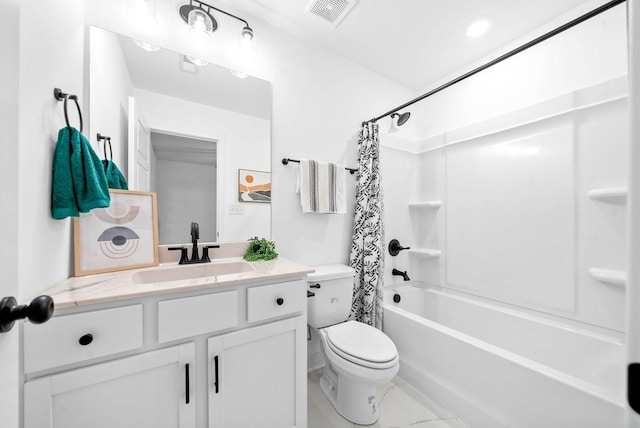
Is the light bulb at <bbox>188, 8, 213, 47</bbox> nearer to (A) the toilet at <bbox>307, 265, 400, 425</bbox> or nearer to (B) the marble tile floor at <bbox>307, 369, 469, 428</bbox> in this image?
(A) the toilet at <bbox>307, 265, 400, 425</bbox>

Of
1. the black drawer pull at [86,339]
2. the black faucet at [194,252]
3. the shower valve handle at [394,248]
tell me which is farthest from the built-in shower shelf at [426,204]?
the black drawer pull at [86,339]

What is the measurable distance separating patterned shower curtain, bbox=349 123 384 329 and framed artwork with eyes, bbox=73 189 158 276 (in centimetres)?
137

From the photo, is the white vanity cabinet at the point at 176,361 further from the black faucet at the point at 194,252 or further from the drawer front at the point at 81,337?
the black faucet at the point at 194,252

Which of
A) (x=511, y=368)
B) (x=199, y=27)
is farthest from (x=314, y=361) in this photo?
(x=199, y=27)

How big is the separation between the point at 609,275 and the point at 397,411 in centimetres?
145

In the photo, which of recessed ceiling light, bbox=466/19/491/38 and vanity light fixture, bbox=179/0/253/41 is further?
recessed ceiling light, bbox=466/19/491/38

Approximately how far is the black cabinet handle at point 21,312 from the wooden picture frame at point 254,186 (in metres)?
1.18

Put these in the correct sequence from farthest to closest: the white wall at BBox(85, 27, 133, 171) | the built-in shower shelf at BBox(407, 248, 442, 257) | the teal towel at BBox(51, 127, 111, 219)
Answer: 1. the built-in shower shelf at BBox(407, 248, 442, 257)
2. the white wall at BBox(85, 27, 133, 171)
3. the teal towel at BBox(51, 127, 111, 219)

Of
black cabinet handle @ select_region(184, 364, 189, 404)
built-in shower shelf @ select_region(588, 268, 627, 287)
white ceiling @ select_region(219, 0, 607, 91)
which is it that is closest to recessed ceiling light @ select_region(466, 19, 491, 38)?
white ceiling @ select_region(219, 0, 607, 91)

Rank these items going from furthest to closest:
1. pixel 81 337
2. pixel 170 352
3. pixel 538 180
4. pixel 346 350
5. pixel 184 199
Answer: pixel 538 180, pixel 184 199, pixel 346 350, pixel 170 352, pixel 81 337

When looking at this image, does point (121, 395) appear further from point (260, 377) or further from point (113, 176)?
point (113, 176)

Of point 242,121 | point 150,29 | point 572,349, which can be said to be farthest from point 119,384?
point 572,349

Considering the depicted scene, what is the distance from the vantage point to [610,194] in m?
1.33

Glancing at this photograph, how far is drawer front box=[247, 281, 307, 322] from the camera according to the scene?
107 centimetres
